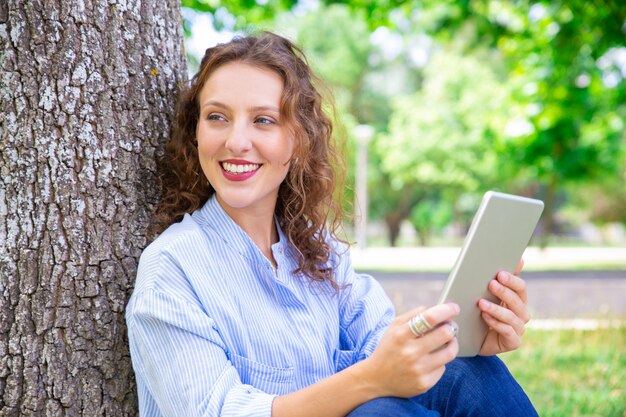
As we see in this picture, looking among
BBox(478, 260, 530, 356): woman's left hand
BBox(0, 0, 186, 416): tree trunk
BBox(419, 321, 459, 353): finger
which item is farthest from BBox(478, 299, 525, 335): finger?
BBox(0, 0, 186, 416): tree trunk

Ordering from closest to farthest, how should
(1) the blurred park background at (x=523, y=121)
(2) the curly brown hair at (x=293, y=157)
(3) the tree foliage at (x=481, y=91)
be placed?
(2) the curly brown hair at (x=293, y=157) < (1) the blurred park background at (x=523, y=121) < (3) the tree foliage at (x=481, y=91)

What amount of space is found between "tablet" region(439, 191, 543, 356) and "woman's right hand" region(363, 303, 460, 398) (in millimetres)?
110

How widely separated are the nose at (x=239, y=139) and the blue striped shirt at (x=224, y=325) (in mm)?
188

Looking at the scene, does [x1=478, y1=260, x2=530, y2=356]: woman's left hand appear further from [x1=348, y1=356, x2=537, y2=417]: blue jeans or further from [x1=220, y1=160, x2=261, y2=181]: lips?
[x1=220, y1=160, x2=261, y2=181]: lips

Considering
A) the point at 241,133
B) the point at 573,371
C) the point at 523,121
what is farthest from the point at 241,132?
the point at 523,121

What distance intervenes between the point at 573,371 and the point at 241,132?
155 inches

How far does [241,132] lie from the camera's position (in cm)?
188

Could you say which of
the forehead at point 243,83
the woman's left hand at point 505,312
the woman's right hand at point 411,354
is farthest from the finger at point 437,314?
the forehead at point 243,83

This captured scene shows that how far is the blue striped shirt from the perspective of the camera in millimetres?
1608

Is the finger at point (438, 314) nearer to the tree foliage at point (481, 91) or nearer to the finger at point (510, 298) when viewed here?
the finger at point (510, 298)

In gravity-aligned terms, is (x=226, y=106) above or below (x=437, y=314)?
above

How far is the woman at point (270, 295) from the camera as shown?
1575 millimetres

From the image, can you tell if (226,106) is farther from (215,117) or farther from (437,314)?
(437,314)

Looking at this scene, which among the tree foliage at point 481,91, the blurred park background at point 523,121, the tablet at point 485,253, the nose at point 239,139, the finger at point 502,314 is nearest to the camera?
the tablet at point 485,253
